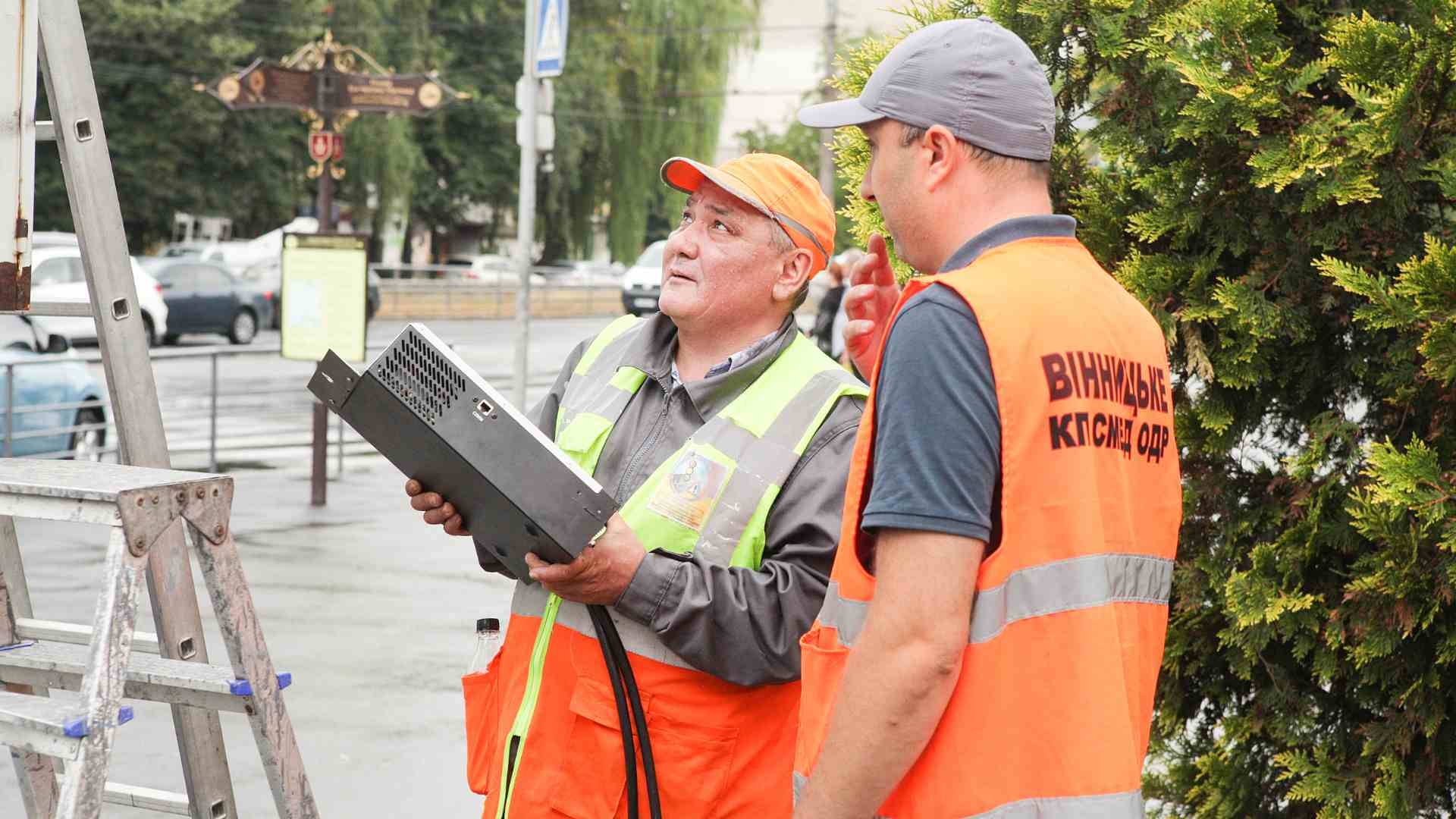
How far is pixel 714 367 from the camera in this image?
10.1 feet

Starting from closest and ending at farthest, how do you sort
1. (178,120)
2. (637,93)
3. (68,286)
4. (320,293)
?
(320,293)
(68,286)
(178,120)
(637,93)

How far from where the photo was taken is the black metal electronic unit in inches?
101

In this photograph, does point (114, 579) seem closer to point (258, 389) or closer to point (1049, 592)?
point (1049, 592)

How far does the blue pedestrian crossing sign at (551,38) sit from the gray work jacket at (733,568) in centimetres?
1098

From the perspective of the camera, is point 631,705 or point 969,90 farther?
point 631,705

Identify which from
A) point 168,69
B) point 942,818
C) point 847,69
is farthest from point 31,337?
point 168,69

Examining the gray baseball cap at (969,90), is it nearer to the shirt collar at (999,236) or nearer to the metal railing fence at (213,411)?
the shirt collar at (999,236)

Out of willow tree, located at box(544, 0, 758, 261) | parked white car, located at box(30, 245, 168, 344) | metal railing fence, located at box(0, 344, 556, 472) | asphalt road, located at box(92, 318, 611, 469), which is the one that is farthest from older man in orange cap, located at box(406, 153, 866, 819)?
willow tree, located at box(544, 0, 758, 261)

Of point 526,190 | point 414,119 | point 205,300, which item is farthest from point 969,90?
point 414,119

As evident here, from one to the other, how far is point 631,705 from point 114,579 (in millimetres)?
900

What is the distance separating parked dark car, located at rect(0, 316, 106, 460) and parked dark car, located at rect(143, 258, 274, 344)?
15.5 metres

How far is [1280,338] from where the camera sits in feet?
11.1

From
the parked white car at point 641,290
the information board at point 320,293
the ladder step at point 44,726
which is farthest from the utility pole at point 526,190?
the parked white car at point 641,290

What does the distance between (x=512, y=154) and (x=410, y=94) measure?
39.8m
